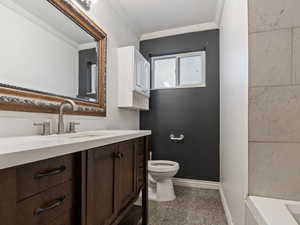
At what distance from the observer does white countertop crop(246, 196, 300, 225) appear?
30.0 inches

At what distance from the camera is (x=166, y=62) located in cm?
288

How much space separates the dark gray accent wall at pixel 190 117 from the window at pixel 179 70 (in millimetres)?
107

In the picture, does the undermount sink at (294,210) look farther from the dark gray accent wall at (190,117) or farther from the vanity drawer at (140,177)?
the dark gray accent wall at (190,117)

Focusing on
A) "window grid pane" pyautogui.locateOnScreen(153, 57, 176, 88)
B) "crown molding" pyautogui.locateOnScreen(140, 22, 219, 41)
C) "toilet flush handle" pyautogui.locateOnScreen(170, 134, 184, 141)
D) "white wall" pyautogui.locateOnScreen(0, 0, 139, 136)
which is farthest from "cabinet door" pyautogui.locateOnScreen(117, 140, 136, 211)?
"crown molding" pyautogui.locateOnScreen(140, 22, 219, 41)

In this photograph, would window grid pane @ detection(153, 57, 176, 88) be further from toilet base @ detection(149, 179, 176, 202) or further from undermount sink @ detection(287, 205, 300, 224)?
undermount sink @ detection(287, 205, 300, 224)

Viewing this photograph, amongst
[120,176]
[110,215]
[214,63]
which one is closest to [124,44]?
[214,63]

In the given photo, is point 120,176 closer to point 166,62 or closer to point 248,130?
point 248,130

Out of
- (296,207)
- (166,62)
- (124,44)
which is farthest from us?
(166,62)

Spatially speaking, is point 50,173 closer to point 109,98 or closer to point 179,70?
point 109,98

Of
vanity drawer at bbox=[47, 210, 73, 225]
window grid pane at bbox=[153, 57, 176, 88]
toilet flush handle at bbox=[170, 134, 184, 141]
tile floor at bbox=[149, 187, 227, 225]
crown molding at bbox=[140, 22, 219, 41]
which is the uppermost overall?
crown molding at bbox=[140, 22, 219, 41]

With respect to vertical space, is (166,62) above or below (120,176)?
above

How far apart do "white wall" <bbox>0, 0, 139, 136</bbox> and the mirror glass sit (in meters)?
0.19

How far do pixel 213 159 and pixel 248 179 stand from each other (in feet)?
4.90

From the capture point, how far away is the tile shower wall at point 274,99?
100 centimetres
